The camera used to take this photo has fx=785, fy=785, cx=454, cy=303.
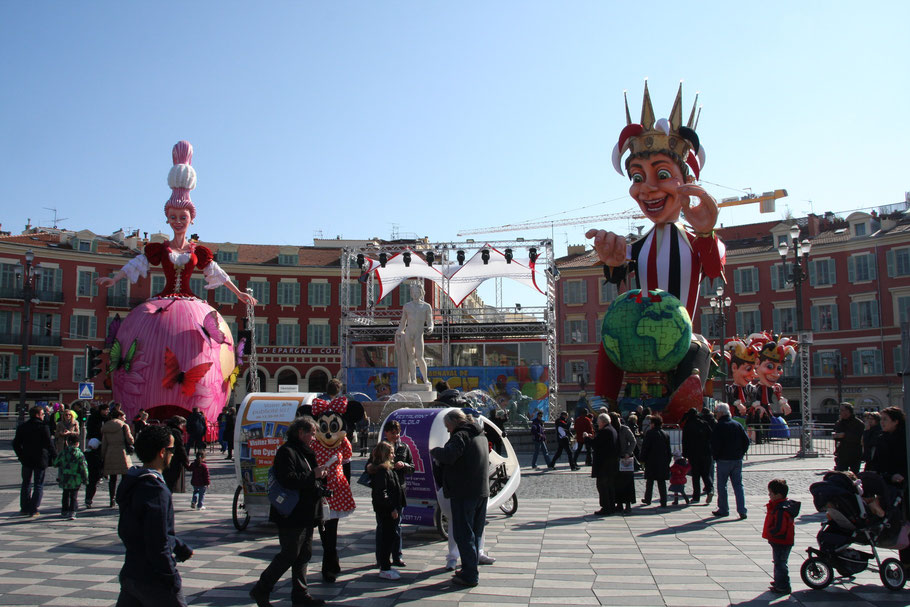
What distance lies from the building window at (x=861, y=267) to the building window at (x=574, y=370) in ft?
49.9

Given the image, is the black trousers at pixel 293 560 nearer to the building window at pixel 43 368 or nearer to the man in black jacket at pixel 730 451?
the man in black jacket at pixel 730 451

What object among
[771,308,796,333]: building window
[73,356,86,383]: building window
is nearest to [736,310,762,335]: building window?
[771,308,796,333]: building window

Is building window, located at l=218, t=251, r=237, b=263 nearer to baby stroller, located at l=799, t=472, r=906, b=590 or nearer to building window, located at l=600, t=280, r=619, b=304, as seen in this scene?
building window, located at l=600, t=280, r=619, b=304

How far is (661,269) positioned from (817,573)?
12.9 metres

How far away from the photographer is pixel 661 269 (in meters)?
18.7

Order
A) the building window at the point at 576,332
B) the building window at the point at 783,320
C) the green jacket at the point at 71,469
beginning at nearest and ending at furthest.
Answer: the green jacket at the point at 71,469 → the building window at the point at 783,320 → the building window at the point at 576,332

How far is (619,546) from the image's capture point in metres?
8.07

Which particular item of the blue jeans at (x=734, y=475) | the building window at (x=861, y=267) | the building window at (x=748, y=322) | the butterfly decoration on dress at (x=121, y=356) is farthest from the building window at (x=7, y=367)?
the building window at (x=861, y=267)

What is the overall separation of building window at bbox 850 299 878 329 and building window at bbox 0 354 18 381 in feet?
142

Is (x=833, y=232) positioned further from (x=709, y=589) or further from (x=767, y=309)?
(x=709, y=589)

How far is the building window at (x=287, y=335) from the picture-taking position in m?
46.4

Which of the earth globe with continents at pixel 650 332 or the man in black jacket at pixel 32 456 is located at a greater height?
the earth globe with continents at pixel 650 332

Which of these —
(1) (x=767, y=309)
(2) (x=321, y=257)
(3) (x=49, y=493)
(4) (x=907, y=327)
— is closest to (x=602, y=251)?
(3) (x=49, y=493)

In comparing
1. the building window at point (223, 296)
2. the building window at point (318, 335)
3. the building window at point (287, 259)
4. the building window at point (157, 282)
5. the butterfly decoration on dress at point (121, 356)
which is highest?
the building window at point (287, 259)
